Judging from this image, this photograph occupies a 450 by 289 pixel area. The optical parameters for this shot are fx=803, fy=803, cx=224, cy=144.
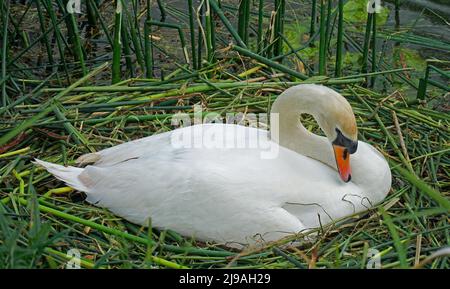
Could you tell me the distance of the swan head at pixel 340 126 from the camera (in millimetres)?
4387

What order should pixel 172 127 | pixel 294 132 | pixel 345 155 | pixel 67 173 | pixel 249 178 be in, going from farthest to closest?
1. pixel 172 127
2. pixel 294 132
3. pixel 67 173
4. pixel 345 155
5. pixel 249 178

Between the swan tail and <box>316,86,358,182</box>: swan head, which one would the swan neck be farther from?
the swan tail

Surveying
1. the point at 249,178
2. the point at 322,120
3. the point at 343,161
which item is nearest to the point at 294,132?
the point at 322,120

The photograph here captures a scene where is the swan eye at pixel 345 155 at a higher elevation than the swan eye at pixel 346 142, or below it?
below

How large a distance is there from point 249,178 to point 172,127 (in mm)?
1140

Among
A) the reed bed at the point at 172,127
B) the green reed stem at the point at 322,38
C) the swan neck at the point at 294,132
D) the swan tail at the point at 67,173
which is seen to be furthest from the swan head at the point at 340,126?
the swan tail at the point at 67,173

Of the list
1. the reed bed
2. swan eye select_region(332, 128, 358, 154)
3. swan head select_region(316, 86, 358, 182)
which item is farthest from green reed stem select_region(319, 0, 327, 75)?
swan eye select_region(332, 128, 358, 154)

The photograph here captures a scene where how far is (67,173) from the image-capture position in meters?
4.69

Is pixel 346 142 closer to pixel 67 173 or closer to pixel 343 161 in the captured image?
pixel 343 161

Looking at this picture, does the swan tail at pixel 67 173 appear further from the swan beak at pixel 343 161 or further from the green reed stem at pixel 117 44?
the swan beak at pixel 343 161

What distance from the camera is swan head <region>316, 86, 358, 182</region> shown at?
439cm

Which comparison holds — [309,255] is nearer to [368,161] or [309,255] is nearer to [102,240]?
[368,161]
